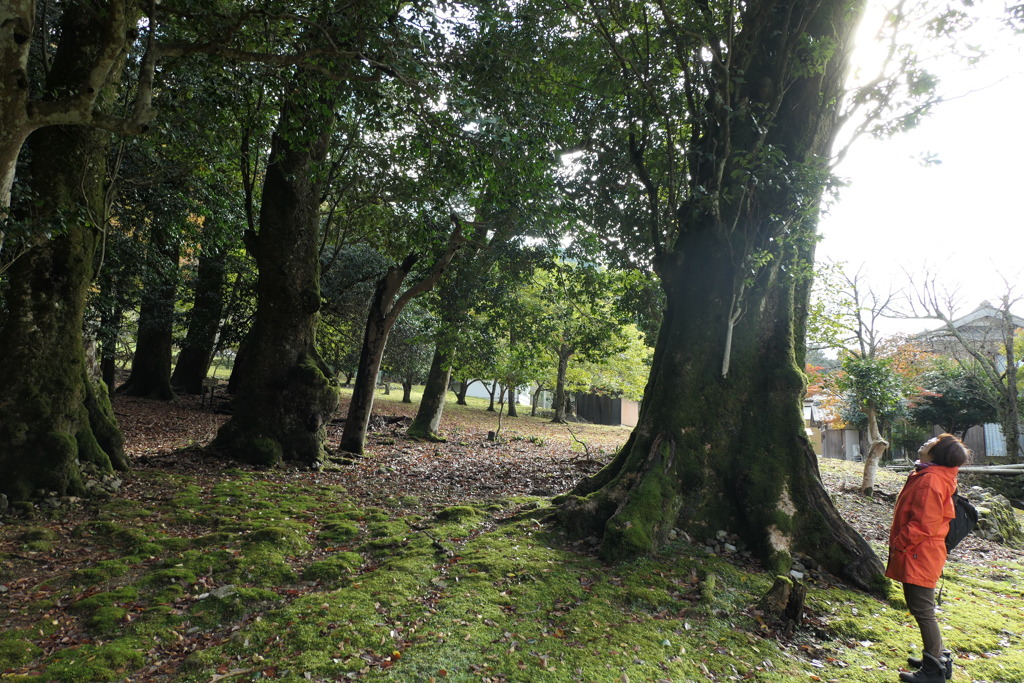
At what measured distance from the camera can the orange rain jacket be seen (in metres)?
4.19

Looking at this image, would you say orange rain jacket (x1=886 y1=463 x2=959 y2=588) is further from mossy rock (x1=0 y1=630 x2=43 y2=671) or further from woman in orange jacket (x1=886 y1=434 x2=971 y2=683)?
mossy rock (x1=0 y1=630 x2=43 y2=671)

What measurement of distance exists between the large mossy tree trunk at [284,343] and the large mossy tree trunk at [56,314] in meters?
2.73

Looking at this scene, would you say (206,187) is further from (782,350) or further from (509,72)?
(782,350)

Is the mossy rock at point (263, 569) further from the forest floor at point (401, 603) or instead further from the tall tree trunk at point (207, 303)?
the tall tree trunk at point (207, 303)

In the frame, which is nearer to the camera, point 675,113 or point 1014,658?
point 1014,658

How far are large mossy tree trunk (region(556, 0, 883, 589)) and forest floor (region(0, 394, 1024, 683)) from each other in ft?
1.46

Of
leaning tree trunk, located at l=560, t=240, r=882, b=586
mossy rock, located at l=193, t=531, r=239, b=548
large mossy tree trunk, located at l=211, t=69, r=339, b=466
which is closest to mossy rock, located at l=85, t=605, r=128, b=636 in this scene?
mossy rock, located at l=193, t=531, r=239, b=548

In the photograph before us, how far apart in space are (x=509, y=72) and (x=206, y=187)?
6.60m

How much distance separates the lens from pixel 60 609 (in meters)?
4.39

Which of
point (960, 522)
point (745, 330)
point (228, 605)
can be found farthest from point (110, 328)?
point (960, 522)

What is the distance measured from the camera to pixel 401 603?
188 inches

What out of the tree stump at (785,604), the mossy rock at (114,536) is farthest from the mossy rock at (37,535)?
the tree stump at (785,604)

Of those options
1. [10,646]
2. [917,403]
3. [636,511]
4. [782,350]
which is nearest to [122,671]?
[10,646]

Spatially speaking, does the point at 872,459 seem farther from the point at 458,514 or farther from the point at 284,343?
the point at 284,343
